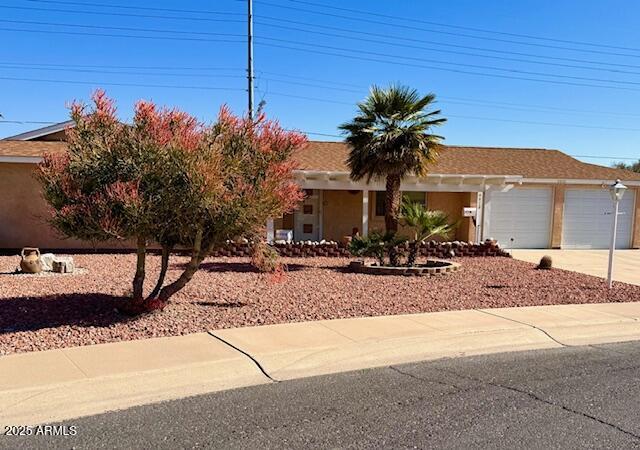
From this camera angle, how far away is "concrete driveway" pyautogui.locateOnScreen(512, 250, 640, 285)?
15.4 m

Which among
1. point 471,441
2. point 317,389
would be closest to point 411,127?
point 317,389

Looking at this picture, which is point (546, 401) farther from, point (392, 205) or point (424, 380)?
point (392, 205)

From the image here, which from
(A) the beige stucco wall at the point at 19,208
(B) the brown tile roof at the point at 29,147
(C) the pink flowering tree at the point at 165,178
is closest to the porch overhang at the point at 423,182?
(A) the beige stucco wall at the point at 19,208

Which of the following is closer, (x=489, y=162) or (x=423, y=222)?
(x=423, y=222)

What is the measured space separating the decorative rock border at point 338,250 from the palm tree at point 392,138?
111 inches

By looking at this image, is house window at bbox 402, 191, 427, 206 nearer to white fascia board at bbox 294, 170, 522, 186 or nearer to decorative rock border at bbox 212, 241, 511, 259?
white fascia board at bbox 294, 170, 522, 186

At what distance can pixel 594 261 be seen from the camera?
18.5 meters

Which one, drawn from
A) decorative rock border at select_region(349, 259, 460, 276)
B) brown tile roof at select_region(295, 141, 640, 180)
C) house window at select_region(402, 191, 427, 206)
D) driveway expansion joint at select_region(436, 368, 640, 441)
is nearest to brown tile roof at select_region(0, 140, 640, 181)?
brown tile roof at select_region(295, 141, 640, 180)

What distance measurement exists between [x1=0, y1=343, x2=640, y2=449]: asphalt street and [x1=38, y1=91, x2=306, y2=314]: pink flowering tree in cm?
257

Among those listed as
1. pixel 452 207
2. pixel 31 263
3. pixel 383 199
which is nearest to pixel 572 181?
pixel 452 207

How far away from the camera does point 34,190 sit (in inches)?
674

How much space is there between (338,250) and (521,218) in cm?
865

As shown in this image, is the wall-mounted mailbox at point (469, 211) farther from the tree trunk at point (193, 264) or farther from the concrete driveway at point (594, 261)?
the tree trunk at point (193, 264)

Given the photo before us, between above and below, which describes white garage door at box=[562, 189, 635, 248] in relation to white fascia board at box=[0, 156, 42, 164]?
below
